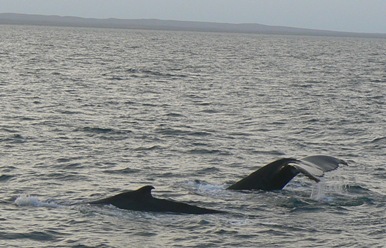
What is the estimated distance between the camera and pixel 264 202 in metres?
14.6

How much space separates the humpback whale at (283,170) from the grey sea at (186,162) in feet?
0.66

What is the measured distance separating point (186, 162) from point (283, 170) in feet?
16.9

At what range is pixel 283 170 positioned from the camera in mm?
14633

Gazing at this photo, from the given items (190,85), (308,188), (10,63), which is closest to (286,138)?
(308,188)

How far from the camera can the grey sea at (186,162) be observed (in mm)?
12992

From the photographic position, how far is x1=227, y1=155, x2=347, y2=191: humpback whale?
13.7 metres

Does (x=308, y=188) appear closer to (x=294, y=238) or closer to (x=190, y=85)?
(x=294, y=238)

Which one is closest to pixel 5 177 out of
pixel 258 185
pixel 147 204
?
pixel 147 204

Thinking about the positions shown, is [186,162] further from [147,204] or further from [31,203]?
[147,204]

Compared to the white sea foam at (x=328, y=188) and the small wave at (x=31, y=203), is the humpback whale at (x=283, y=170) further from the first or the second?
the small wave at (x=31, y=203)

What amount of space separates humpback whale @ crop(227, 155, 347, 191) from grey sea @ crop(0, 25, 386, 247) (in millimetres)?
201

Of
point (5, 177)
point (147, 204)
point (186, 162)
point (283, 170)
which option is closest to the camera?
point (147, 204)

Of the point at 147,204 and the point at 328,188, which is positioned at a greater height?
the point at 147,204

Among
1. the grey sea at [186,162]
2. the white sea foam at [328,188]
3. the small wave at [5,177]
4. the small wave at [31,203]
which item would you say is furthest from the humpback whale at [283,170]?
the small wave at [5,177]
